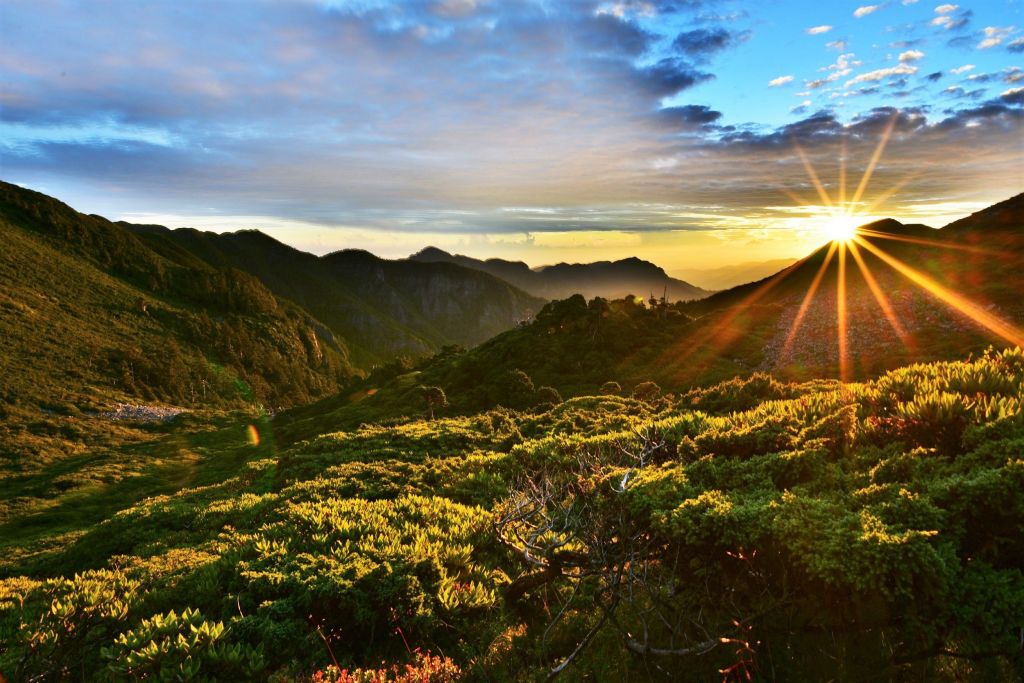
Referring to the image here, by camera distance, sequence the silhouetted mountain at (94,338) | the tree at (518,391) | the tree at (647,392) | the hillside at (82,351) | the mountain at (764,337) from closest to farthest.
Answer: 1. the tree at (647,392)
2. the tree at (518,391)
3. the mountain at (764,337)
4. the hillside at (82,351)
5. the silhouetted mountain at (94,338)

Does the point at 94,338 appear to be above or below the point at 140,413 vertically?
above

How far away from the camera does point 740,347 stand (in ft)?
225

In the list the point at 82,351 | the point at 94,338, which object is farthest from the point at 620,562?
the point at 94,338

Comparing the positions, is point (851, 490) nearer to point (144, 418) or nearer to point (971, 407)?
point (971, 407)

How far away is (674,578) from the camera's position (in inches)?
239

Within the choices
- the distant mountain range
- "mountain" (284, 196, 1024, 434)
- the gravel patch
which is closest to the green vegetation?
"mountain" (284, 196, 1024, 434)

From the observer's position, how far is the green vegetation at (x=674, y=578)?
4.59 metres

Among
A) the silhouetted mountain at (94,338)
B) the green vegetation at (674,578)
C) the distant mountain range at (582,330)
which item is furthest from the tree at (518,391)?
the silhouetted mountain at (94,338)

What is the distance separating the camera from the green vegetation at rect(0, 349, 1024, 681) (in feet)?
15.1

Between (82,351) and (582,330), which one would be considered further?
(82,351)

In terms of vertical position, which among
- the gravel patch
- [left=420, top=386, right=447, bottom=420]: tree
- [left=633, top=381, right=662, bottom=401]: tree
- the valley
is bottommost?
the gravel patch

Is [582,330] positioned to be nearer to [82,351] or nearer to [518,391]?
[518,391]

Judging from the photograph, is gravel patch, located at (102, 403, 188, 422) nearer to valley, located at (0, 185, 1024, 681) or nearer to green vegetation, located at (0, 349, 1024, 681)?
valley, located at (0, 185, 1024, 681)

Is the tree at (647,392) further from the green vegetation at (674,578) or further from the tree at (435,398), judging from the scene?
the green vegetation at (674,578)
